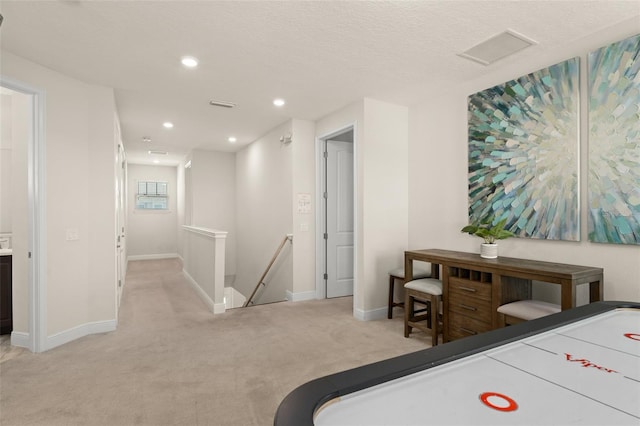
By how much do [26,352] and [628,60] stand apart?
5238 millimetres

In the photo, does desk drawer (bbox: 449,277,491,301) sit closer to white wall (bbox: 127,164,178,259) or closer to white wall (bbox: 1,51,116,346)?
white wall (bbox: 1,51,116,346)

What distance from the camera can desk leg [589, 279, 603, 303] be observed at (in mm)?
2340

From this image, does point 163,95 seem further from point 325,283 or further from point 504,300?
point 504,300

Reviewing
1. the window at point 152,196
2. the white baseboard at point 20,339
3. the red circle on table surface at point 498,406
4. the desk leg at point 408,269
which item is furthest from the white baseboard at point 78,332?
the window at point 152,196

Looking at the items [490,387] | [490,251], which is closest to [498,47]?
[490,251]

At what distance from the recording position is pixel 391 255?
4.10 metres

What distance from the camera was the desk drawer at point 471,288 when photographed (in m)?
2.76

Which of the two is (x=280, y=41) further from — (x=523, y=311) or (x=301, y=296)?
(x=301, y=296)

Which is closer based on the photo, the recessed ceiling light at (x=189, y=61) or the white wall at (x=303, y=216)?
the recessed ceiling light at (x=189, y=61)

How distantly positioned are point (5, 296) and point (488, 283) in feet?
14.9

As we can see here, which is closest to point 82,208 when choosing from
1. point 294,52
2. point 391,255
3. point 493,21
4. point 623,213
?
point 294,52

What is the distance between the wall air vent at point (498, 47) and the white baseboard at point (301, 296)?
137 inches

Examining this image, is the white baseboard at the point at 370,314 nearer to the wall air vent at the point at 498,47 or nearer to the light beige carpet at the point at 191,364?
the light beige carpet at the point at 191,364

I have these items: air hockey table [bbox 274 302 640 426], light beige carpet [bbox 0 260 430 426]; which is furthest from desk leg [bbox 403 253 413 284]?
air hockey table [bbox 274 302 640 426]
